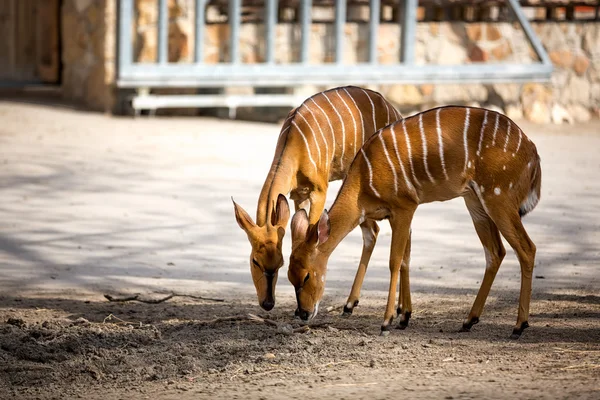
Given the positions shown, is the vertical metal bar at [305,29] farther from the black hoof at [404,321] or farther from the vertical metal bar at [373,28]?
the black hoof at [404,321]

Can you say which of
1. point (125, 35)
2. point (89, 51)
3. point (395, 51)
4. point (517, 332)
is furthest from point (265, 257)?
point (89, 51)

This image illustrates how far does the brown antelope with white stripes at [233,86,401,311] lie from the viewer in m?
6.05

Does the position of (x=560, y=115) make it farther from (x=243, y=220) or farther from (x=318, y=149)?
(x=243, y=220)

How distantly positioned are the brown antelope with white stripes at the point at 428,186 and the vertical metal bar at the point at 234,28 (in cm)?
763

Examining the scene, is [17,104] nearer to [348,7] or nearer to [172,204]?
[348,7]

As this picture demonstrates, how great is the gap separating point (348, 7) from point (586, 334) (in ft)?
31.6

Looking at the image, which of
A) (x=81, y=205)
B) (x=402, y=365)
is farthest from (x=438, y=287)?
(x=81, y=205)

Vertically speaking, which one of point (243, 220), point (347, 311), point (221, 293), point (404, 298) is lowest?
point (221, 293)

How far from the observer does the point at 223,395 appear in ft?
14.6

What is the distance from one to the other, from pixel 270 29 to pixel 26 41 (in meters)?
6.48

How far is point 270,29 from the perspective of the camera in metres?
13.2

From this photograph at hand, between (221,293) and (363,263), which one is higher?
(363,263)

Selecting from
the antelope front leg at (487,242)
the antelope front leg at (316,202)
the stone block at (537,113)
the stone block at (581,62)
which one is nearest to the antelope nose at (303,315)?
the antelope front leg at (487,242)

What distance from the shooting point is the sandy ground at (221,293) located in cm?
472
